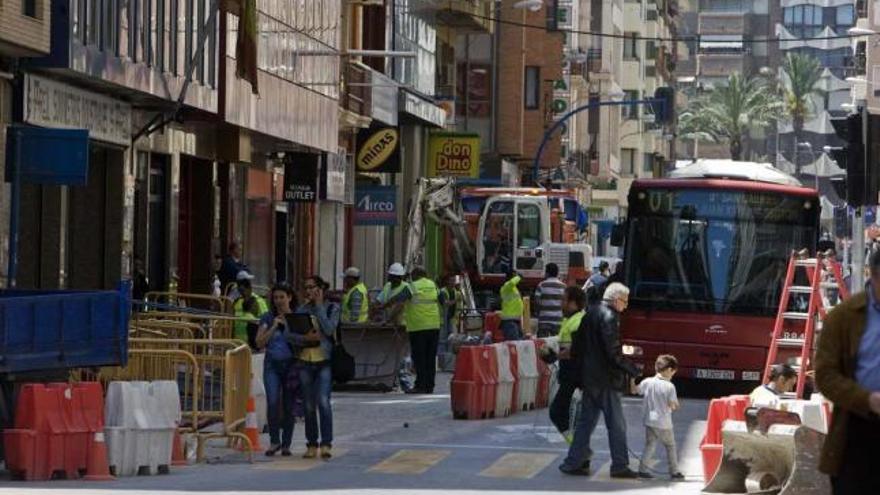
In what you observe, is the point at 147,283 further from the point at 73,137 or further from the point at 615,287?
the point at 615,287

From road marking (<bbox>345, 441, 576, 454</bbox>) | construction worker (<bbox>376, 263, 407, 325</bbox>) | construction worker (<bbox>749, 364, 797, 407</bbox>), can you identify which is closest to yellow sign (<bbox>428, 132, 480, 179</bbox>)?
construction worker (<bbox>376, 263, 407, 325</bbox>)

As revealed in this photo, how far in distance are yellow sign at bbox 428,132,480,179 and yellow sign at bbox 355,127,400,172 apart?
8.50 m

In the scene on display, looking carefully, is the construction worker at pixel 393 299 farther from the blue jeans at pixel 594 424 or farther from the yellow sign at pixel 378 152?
the yellow sign at pixel 378 152

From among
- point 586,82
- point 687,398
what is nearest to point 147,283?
point 687,398

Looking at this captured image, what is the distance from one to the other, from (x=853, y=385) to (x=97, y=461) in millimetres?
9622

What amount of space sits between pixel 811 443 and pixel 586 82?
94228mm

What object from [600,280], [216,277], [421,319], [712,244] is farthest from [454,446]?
[600,280]

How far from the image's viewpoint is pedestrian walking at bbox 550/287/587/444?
21.9m

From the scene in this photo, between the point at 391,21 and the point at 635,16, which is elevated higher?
the point at 635,16

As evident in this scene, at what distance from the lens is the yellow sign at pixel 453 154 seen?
61.2 m

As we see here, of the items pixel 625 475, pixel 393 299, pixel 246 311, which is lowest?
pixel 625 475

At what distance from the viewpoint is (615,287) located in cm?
2047

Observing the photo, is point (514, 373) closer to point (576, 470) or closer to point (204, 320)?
point (204, 320)

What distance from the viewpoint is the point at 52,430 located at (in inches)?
718
